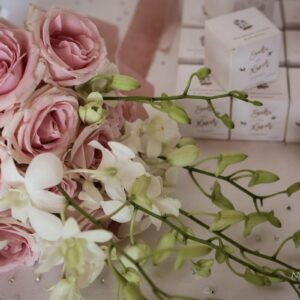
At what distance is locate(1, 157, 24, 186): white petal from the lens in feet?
1.85

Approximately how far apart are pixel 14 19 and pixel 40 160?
1.09 ft

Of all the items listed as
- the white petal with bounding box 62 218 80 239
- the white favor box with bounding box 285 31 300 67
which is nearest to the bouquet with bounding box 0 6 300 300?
the white petal with bounding box 62 218 80 239

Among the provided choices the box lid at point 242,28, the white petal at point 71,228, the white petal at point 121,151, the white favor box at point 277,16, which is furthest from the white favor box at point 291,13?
the white petal at point 71,228

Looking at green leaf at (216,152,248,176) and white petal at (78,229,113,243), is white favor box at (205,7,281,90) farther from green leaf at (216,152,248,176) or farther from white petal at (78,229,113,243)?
white petal at (78,229,113,243)

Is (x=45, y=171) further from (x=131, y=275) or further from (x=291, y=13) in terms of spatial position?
(x=291, y=13)

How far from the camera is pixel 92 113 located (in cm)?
59

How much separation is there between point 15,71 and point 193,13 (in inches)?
16.8

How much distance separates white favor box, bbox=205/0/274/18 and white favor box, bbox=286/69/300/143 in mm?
119

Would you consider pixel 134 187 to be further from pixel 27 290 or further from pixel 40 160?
pixel 27 290

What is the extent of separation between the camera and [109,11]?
1015 mm

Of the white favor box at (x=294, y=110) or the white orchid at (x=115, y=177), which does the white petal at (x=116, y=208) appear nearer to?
the white orchid at (x=115, y=177)

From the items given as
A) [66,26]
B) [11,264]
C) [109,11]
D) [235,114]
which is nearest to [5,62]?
[66,26]

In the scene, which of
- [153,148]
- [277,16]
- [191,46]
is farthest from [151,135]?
[277,16]

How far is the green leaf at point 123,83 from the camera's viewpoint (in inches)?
23.9
